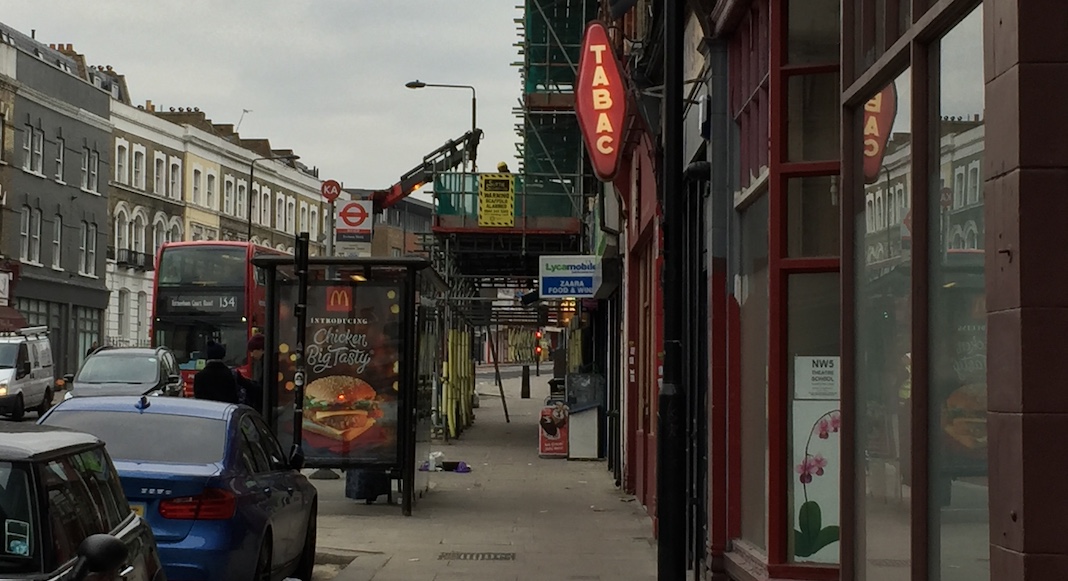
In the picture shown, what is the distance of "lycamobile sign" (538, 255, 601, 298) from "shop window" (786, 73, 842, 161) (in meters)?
16.0

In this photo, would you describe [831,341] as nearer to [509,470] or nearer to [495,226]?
[509,470]

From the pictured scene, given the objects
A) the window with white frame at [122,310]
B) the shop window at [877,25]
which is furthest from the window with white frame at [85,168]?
the shop window at [877,25]

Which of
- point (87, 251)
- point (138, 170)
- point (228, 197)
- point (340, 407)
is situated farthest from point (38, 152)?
point (340, 407)

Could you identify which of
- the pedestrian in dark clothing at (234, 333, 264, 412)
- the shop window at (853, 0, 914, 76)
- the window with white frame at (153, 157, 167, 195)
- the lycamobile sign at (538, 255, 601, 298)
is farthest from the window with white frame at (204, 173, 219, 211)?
the shop window at (853, 0, 914, 76)

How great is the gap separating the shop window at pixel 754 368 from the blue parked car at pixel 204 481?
3.36m

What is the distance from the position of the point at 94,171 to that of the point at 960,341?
63.4 metres

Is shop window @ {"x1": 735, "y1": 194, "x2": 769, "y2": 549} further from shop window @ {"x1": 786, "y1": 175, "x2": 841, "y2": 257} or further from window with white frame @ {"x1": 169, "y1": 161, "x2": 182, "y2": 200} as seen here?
window with white frame @ {"x1": 169, "y1": 161, "x2": 182, "y2": 200}

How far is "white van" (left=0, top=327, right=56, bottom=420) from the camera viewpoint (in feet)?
117

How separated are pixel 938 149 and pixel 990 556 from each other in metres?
1.75

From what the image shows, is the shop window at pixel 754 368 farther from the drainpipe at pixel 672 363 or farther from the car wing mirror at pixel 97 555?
the car wing mirror at pixel 97 555

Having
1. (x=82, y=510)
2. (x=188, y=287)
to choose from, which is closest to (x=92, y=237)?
(x=188, y=287)

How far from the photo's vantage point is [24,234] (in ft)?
192

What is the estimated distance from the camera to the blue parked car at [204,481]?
31.2 ft

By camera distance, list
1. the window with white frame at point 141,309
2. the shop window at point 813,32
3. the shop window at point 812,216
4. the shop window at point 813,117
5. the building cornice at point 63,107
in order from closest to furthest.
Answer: the shop window at point 813,32, the shop window at point 813,117, the shop window at point 812,216, the building cornice at point 63,107, the window with white frame at point 141,309
